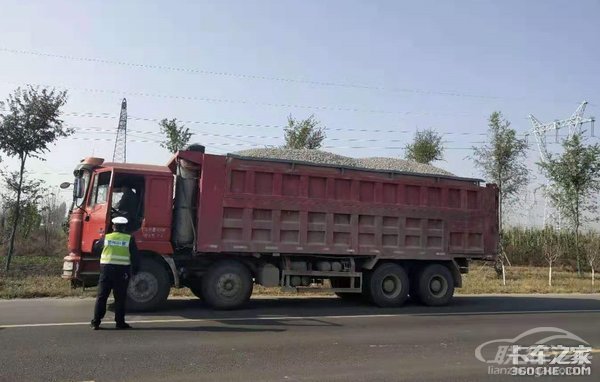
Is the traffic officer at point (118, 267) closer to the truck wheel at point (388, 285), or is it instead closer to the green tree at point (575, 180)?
the truck wheel at point (388, 285)

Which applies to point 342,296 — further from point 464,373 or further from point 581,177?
point 581,177

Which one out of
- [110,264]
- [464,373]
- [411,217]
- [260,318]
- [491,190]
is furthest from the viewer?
Result: [491,190]

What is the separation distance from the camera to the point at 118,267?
848cm

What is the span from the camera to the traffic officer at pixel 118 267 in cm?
823

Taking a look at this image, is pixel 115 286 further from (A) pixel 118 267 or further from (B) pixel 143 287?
(B) pixel 143 287

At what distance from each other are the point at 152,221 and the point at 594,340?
25.7 feet

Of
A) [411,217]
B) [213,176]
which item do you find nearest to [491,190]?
[411,217]

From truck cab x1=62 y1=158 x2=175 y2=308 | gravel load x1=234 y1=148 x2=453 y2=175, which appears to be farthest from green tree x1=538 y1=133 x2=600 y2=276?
truck cab x1=62 y1=158 x2=175 y2=308

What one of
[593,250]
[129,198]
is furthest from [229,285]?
[593,250]

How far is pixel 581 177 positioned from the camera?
23.9 metres

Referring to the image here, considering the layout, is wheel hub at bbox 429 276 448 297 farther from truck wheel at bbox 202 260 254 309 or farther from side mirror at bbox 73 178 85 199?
side mirror at bbox 73 178 85 199

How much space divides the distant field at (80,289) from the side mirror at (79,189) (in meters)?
2.77

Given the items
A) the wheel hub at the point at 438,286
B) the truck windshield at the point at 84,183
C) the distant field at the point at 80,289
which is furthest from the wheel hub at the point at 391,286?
the truck windshield at the point at 84,183

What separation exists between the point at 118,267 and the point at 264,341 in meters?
2.66
